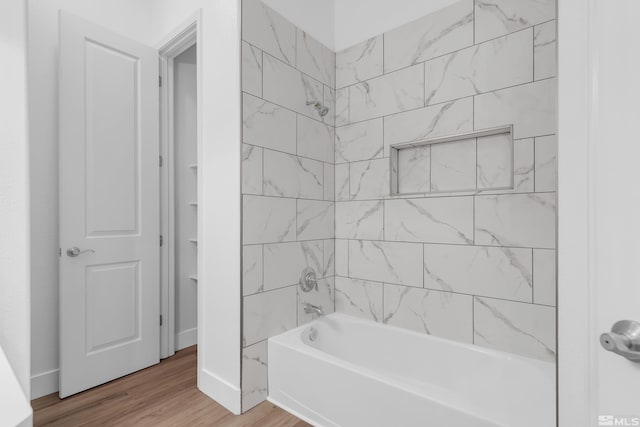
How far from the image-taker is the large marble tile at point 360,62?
7.18ft

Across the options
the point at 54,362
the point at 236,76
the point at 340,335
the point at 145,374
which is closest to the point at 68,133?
Result: the point at 236,76

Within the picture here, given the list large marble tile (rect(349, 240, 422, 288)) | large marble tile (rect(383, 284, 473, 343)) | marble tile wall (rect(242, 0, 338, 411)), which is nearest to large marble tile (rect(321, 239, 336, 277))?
marble tile wall (rect(242, 0, 338, 411))

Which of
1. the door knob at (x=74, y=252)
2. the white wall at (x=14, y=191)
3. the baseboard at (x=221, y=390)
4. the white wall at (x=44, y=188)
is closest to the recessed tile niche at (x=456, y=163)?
the baseboard at (x=221, y=390)

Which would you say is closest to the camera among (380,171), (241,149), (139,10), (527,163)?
(527,163)

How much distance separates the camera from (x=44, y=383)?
1964 mm

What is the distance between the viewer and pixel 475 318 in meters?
1.80

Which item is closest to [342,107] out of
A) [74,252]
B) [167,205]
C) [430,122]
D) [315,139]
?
[315,139]

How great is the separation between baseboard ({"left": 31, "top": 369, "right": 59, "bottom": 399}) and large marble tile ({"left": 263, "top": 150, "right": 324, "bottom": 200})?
1722 mm

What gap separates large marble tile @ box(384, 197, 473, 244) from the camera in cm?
184

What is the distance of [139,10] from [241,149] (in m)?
1.55

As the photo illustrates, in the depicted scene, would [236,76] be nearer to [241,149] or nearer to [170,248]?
[241,149]

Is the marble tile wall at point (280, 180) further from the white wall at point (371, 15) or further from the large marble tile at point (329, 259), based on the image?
the white wall at point (371, 15)

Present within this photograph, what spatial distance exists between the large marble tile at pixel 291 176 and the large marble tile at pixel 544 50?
132 cm
